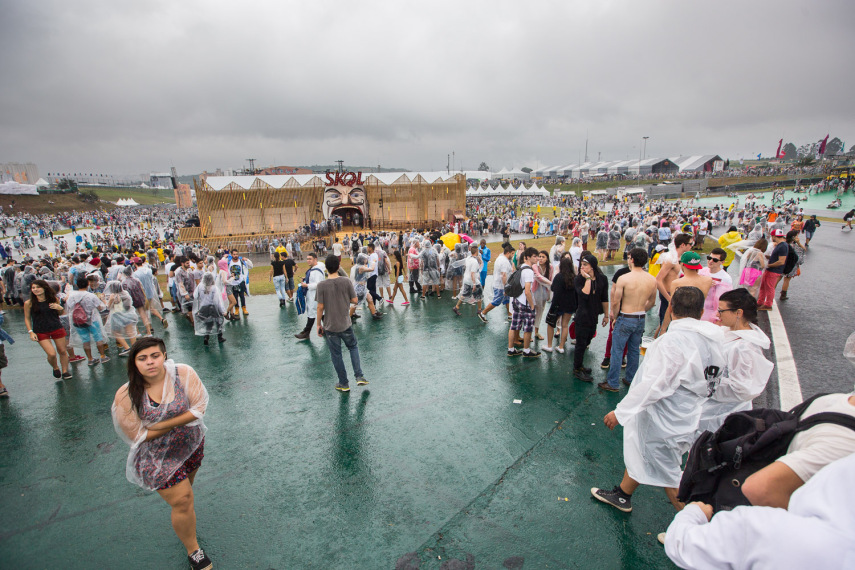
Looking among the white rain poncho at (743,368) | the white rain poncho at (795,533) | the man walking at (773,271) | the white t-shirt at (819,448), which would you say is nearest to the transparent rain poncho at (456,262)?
the man walking at (773,271)

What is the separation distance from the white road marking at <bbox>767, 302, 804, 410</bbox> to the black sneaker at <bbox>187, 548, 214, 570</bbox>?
19.8 feet

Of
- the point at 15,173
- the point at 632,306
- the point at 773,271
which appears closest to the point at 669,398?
the point at 632,306

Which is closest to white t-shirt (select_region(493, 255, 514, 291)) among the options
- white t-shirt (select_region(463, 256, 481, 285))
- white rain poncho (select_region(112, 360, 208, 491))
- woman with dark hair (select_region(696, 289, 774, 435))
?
white t-shirt (select_region(463, 256, 481, 285))

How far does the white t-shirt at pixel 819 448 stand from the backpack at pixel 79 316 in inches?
335

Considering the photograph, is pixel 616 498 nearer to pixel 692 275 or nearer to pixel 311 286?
pixel 692 275

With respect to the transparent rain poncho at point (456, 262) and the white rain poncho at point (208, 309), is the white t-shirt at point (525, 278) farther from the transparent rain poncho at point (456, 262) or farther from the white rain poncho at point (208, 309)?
the white rain poncho at point (208, 309)

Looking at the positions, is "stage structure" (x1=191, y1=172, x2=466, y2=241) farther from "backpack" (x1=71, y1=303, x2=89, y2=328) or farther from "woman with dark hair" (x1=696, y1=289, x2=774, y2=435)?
"woman with dark hair" (x1=696, y1=289, x2=774, y2=435)

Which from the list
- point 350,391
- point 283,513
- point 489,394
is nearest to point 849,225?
point 489,394

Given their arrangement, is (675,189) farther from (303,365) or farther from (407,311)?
(303,365)

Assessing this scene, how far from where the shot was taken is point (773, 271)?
7.68 metres

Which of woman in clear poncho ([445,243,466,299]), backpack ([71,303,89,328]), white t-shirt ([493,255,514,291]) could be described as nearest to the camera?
backpack ([71,303,89,328])

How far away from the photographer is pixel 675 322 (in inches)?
114

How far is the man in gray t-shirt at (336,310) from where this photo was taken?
5043 mm

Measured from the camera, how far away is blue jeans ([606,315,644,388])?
4.60 metres
